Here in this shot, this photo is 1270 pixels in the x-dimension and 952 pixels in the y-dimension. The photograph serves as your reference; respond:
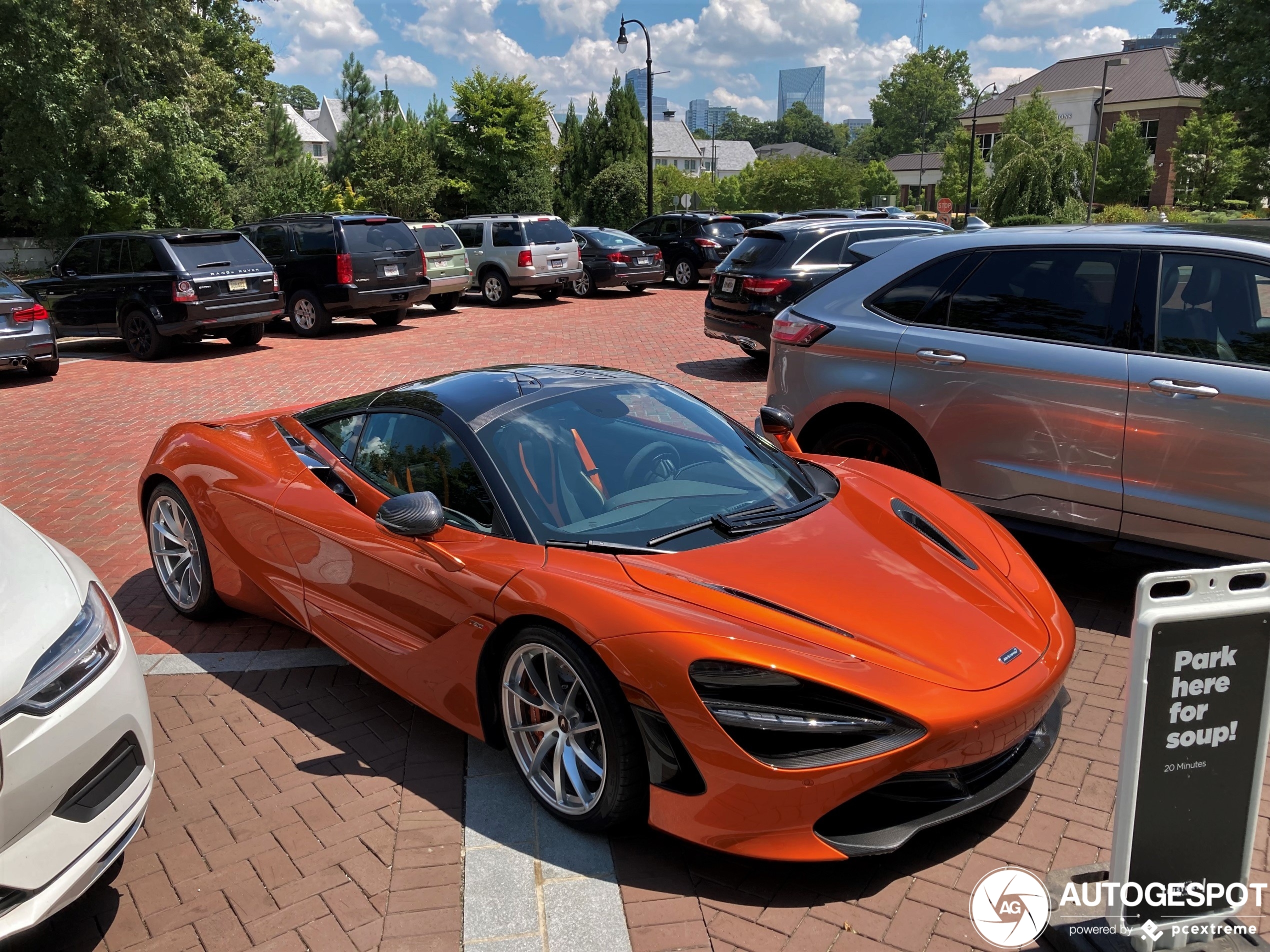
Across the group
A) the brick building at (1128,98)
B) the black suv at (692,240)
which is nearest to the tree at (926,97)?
the brick building at (1128,98)

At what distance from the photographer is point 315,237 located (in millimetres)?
15664

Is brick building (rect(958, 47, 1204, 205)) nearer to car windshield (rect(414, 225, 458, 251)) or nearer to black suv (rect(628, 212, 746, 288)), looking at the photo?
black suv (rect(628, 212, 746, 288))

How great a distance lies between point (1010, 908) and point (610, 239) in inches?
752

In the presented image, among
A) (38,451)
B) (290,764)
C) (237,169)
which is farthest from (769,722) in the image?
(237,169)

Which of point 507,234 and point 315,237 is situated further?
point 507,234

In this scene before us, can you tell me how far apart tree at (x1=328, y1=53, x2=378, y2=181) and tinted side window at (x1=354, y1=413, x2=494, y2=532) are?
176 ft

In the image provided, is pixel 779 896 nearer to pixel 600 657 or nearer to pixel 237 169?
pixel 600 657

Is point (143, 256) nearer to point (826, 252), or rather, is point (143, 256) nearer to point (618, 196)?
point (826, 252)

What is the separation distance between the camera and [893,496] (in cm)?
399

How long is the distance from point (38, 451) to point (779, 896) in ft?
27.6

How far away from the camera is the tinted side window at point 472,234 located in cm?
1986

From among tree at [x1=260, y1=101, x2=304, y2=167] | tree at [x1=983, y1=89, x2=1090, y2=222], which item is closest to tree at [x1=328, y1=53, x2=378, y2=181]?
tree at [x1=260, y1=101, x2=304, y2=167]

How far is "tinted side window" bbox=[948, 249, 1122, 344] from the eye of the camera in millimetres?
4730

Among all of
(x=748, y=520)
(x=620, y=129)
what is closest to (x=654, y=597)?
(x=748, y=520)
